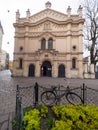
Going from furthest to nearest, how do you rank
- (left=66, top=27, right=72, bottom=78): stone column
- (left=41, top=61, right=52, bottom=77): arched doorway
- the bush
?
(left=41, top=61, right=52, bottom=77): arched doorway, (left=66, top=27, right=72, bottom=78): stone column, the bush

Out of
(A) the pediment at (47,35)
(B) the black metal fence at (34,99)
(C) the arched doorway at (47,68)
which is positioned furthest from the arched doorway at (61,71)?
(B) the black metal fence at (34,99)

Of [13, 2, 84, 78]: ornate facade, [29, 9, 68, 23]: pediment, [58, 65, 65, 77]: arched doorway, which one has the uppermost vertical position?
[29, 9, 68, 23]: pediment

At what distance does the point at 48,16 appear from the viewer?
45250 millimetres

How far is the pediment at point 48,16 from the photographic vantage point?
45.0 m

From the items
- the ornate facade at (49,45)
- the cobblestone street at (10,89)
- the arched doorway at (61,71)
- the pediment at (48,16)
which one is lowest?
the cobblestone street at (10,89)

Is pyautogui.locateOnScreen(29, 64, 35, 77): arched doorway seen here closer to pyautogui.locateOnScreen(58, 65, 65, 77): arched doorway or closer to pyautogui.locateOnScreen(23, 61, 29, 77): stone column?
pyautogui.locateOnScreen(23, 61, 29, 77): stone column

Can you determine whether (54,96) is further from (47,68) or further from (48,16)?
(48,16)

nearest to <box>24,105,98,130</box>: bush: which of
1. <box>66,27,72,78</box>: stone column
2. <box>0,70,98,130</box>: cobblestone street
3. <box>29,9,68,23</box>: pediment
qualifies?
<box>0,70,98,130</box>: cobblestone street

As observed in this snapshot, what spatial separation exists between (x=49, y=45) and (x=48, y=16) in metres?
7.38

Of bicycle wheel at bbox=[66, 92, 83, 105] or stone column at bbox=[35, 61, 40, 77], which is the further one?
stone column at bbox=[35, 61, 40, 77]

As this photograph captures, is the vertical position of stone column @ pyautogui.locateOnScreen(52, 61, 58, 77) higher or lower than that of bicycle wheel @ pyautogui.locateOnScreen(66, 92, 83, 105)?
higher

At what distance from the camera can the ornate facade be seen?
4222 cm

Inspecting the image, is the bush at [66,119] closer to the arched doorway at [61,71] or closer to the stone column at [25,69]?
the arched doorway at [61,71]

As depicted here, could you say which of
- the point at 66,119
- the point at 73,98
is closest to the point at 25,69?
the point at 73,98
